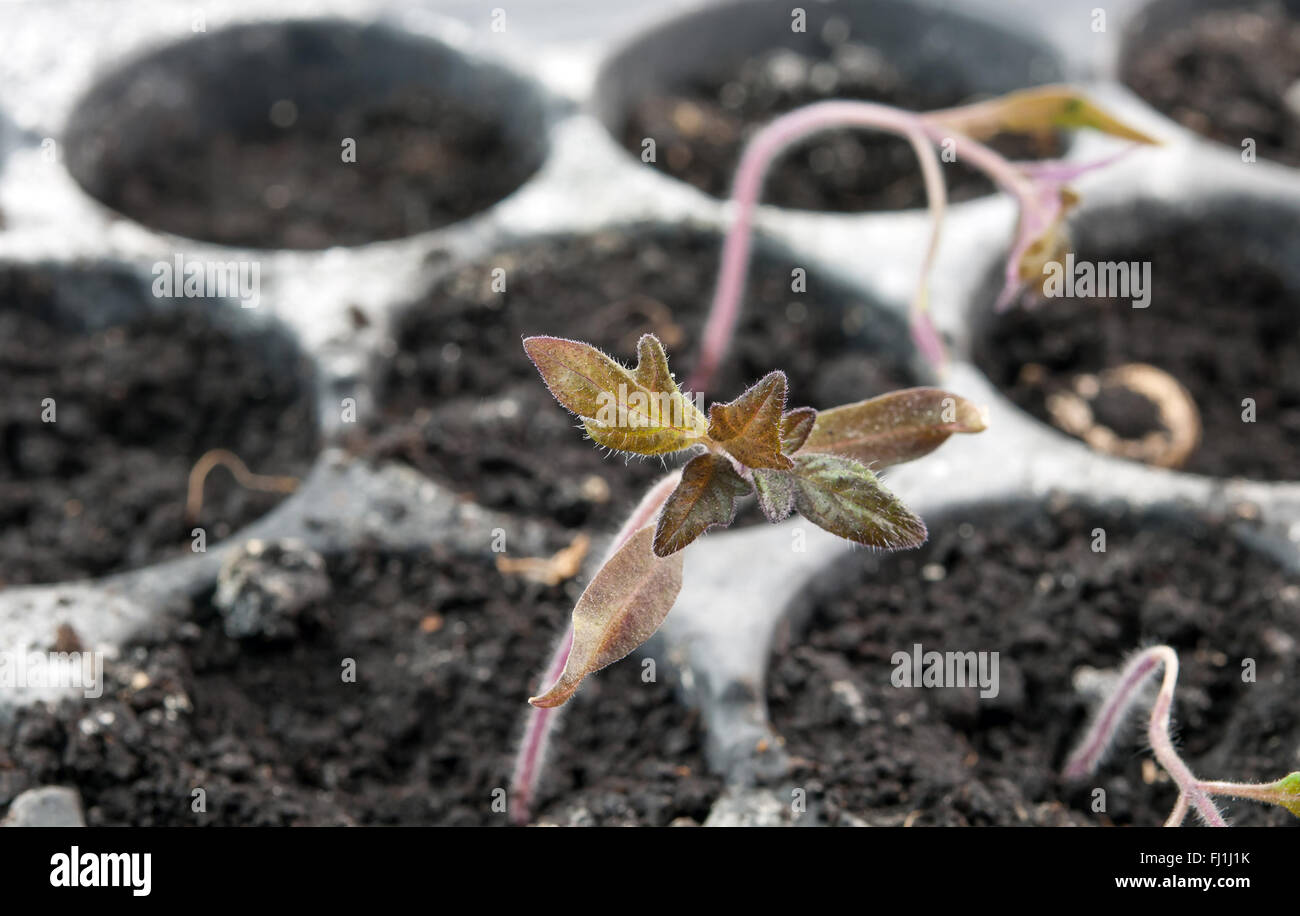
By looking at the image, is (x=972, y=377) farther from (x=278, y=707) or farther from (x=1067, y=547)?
(x=278, y=707)

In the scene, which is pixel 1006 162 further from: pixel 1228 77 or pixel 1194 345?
pixel 1228 77

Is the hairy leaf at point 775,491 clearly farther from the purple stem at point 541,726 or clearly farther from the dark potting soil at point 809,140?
the dark potting soil at point 809,140

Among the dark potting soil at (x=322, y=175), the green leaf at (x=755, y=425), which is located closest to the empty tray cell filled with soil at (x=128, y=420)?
the dark potting soil at (x=322, y=175)

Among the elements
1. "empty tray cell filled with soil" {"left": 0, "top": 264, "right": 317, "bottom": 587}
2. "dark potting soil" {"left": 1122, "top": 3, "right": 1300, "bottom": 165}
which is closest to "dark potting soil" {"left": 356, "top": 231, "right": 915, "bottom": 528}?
"empty tray cell filled with soil" {"left": 0, "top": 264, "right": 317, "bottom": 587}

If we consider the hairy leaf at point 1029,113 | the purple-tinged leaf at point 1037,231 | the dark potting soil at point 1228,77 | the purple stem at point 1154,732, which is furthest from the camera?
the dark potting soil at point 1228,77

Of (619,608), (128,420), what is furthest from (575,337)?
(619,608)

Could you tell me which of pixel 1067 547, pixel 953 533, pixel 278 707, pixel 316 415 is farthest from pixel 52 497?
pixel 1067 547

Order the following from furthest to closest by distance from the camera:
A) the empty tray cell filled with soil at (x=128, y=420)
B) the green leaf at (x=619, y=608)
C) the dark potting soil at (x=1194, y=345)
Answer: the dark potting soil at (x=1194, y=345) → the empty tray cell filled with soil at (x=128, y=420) → the green leaf at (x=619, y=608)
